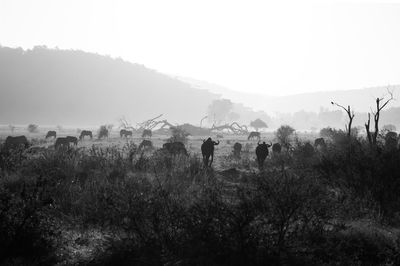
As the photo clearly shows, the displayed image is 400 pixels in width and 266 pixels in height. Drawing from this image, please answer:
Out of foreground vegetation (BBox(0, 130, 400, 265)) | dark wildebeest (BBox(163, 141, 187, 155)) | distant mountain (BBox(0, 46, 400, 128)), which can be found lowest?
foreground vegetation (BBox(0, 130, 400, 265))

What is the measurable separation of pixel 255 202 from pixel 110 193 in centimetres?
298

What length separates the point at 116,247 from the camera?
692 cm

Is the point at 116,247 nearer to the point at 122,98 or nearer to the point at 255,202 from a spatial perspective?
the point at 255,202

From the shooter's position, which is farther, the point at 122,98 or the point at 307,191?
the point at 122,98

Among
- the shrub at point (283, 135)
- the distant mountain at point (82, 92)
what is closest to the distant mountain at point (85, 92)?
the distant mountain at point (82, 92)

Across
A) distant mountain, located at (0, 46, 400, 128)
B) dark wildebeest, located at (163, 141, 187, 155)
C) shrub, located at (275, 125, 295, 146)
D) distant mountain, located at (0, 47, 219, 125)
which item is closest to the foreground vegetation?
dark wildebeest, located at (163, 141, 187, 155)

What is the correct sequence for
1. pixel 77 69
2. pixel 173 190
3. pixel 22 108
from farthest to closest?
pixel 77 69 < pixel 22 108 < pixel 173 190

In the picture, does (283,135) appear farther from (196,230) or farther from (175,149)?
(196,230)

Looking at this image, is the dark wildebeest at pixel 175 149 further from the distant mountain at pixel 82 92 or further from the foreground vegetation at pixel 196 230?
the distant mountain at pixel 82 92

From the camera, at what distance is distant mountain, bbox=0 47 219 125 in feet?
429

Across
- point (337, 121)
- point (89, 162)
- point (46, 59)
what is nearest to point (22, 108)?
point (46, 59)

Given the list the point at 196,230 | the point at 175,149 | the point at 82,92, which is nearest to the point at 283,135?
the point at 175,149

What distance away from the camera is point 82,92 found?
147 meters

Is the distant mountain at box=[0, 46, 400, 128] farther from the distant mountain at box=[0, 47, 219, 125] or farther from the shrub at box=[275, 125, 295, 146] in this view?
the shrub at box=[275, 125, 295, 146]
